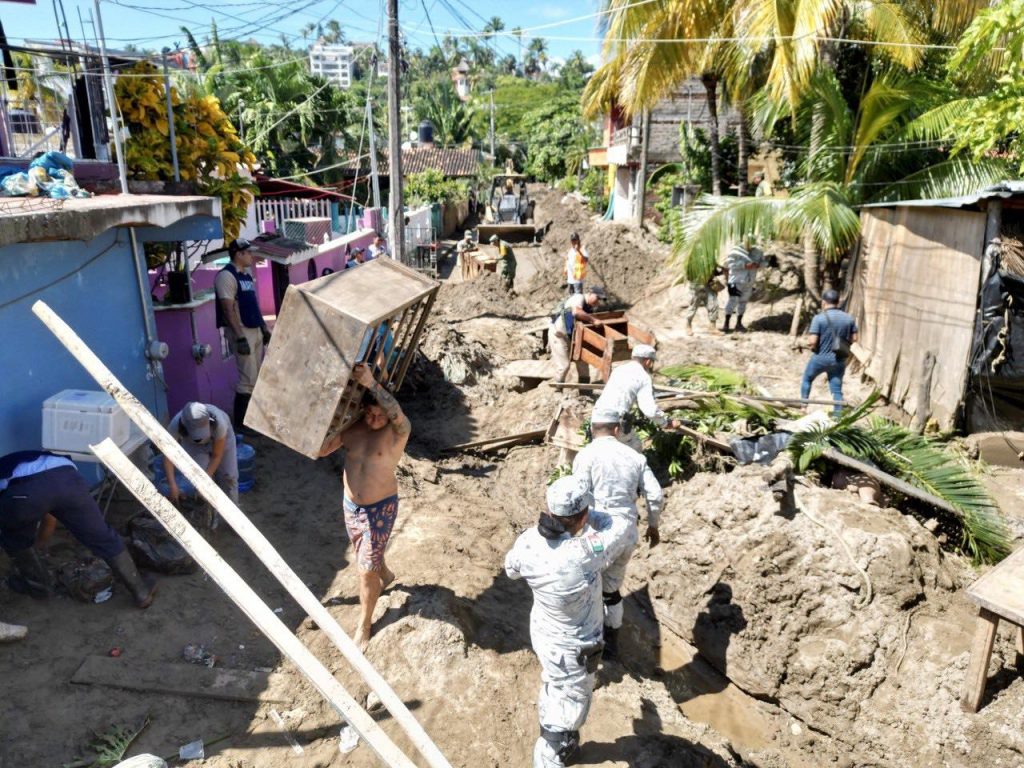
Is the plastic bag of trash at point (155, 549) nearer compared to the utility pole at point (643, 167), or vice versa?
the plastic bag of trash at point (155, 549)

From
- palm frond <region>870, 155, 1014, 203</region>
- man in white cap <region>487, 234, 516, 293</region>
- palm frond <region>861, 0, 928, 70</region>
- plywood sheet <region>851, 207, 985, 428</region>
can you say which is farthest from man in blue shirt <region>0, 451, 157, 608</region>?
man in white cap <region>487, 234, 516, 293</region>

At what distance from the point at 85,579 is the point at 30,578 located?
340 mm

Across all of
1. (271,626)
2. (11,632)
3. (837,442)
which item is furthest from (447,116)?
(271,626)

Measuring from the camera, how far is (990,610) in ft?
13.9

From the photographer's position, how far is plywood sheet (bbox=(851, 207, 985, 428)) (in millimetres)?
7785

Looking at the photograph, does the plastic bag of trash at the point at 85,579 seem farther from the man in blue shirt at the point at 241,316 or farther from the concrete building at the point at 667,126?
the concrete building at the point at 667,126

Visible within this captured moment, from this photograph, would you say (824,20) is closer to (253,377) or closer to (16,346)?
(253,377)

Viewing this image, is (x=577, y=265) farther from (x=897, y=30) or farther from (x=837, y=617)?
(x=837, y=617)

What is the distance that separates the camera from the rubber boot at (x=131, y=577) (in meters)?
4.65

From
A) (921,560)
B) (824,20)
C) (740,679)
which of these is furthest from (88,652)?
(824,20)

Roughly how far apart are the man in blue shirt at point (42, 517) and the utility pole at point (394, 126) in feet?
32.1

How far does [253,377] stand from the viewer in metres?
8.12

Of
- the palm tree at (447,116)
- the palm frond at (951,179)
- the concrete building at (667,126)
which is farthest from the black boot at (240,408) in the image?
the palm tree at (447,116)

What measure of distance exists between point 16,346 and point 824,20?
34.4 feet
